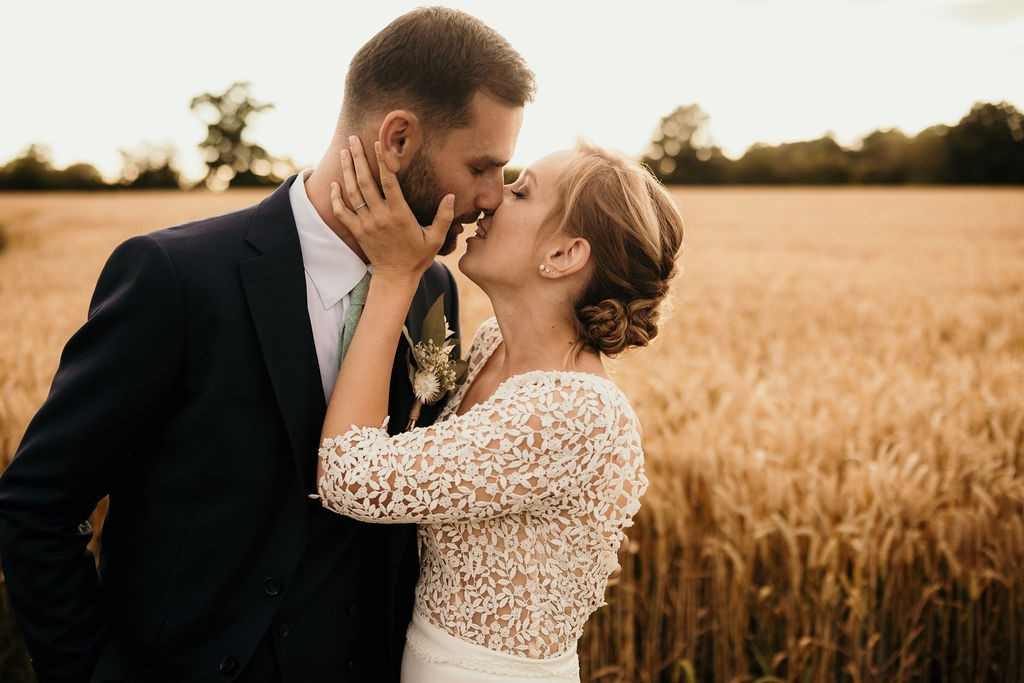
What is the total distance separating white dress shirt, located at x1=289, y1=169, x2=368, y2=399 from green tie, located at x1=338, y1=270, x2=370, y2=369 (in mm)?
16

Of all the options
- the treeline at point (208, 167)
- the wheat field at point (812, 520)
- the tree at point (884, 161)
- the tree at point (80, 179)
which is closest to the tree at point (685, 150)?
the tree at point (884, 161)

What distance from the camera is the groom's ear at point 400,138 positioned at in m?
2.28

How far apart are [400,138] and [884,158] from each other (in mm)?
73966

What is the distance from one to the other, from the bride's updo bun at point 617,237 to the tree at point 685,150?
6745 cm

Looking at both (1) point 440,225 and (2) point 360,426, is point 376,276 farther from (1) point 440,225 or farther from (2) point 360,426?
(2) point 360,426

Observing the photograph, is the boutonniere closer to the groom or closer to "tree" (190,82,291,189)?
the groom

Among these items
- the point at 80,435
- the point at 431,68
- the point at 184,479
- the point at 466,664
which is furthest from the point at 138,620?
the point at 431,68

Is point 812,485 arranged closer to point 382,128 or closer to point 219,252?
point 382,128

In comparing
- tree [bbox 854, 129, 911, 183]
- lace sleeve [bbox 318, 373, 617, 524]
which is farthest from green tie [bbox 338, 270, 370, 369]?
tree [bbox 854, 129, 911, 183]

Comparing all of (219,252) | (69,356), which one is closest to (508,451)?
(219,252)

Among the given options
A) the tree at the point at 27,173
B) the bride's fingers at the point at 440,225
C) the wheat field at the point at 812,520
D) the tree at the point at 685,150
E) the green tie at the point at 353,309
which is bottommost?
the tree at the point at 27,173

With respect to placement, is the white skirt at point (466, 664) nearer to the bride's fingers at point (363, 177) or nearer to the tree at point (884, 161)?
the bride's fingers at point (363, 177)

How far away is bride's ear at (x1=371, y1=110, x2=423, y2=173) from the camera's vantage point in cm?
228

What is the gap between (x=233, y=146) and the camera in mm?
55500
